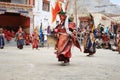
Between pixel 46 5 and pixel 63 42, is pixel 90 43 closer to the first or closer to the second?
pixel 63 42

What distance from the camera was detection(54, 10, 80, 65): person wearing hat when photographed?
39.7ft

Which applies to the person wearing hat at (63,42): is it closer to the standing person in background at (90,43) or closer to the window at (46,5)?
the standing person in background at (90,43)

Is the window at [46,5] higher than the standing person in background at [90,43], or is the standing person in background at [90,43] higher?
the window at [46,5]

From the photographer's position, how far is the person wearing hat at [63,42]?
12086mm

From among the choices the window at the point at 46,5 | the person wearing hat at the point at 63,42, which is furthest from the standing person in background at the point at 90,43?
the window at the point at 46,5

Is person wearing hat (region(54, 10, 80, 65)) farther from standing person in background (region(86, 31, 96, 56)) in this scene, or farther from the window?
the window

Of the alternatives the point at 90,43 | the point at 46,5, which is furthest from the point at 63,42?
the point at 46,5

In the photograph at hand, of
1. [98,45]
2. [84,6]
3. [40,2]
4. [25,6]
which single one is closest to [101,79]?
[98,45]

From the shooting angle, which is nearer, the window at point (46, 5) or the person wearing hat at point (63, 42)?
the person wearing hat at point (63, 42)

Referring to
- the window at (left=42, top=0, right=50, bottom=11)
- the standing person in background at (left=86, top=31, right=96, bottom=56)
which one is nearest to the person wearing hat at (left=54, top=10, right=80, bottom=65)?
the standing person in background at (left=86, top=31, right=96, bottom=56)

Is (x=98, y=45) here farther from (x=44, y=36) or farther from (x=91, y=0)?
(x=91, y=0)

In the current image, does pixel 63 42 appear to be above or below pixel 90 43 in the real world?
above

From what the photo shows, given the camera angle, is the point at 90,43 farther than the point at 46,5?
No

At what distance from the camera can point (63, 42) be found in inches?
483
